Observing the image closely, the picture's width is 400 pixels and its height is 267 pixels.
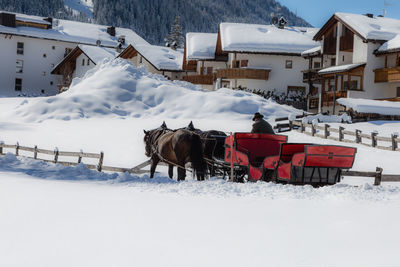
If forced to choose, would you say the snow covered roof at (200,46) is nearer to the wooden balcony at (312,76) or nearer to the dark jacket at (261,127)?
the wooden balcony at (312,76)

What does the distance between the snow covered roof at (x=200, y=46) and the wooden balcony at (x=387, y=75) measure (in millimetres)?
21694

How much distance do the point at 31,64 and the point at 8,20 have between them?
6.73 metres

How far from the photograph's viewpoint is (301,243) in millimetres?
6301

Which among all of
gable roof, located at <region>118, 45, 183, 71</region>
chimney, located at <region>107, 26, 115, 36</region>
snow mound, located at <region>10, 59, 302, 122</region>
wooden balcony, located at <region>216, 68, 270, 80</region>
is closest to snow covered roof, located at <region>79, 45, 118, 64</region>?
gable roof, located at <region>118, 45, 183, 71</region>

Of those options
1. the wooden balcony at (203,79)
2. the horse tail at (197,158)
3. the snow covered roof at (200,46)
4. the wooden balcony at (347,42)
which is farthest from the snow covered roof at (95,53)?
the horse tail at (197,158)

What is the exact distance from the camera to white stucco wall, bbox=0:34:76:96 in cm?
6619

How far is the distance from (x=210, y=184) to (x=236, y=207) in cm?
210

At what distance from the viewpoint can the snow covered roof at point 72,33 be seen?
221 feet

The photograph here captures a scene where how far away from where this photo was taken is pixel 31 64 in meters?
67.9

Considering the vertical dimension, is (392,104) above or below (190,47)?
Answer: below

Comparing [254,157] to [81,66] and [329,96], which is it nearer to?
[329,96]

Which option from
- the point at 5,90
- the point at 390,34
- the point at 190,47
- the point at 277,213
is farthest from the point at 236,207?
the point at 5,90

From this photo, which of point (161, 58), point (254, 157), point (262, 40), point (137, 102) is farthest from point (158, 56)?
point (254, 157)

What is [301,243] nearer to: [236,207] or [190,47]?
[236,207]
